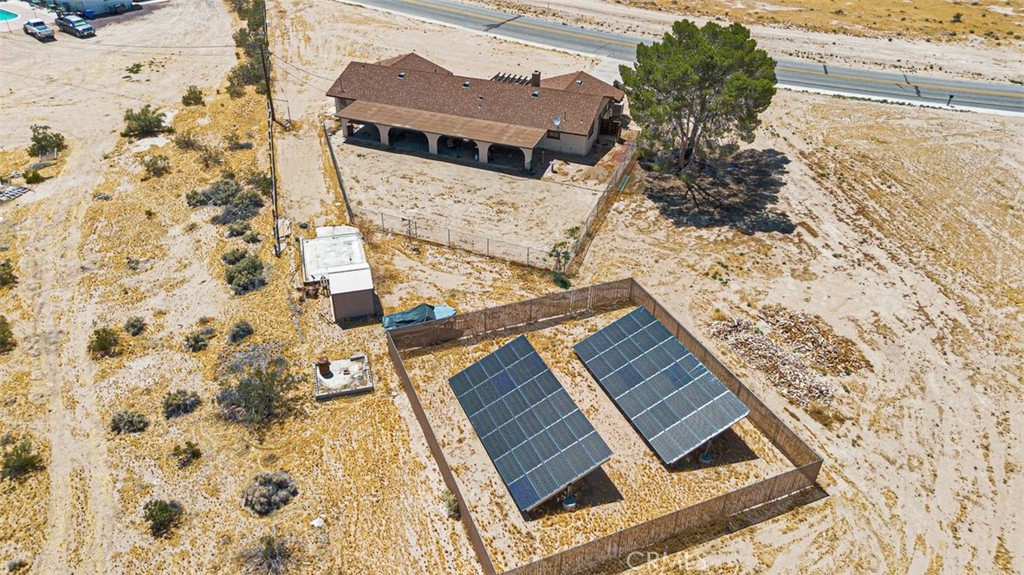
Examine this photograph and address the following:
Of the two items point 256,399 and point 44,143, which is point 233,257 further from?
point 44,143

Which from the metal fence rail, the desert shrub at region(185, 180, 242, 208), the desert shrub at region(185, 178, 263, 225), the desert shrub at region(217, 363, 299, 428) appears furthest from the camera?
the desert shrub at region(185, 180, 242, 208)

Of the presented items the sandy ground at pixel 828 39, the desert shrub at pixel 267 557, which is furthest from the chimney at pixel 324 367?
the sandy ground at pixel 828 39

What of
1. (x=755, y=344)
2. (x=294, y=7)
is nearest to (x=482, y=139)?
(x=755, y=344)

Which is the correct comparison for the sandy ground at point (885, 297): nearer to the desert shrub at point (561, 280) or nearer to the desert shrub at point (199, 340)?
the desert shrub at point (561, 280)

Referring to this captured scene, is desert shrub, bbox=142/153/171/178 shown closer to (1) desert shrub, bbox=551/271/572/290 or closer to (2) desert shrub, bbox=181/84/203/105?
A: (2) desert shrub, bbox=181/84/203/105

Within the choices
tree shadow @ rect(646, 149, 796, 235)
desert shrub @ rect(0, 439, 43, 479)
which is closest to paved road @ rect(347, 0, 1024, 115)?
tree shadow @ rect(646, 149, 796, 235)
